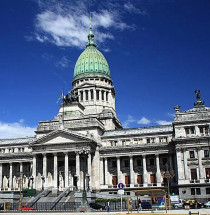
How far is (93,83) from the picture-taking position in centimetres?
10762

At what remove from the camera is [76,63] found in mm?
A: 115625

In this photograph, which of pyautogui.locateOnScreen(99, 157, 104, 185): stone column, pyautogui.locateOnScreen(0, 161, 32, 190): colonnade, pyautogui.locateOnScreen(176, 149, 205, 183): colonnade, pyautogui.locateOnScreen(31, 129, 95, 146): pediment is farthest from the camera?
pyautogui.locateOnScreen(0, 161, 32, 190): colonnade

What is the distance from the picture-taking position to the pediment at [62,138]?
78.8 metres

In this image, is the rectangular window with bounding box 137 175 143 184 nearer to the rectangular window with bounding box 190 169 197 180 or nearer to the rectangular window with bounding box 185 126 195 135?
the rectangular window with bounding box 190 169 197 180

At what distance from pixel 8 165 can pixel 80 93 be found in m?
Result: 32.8

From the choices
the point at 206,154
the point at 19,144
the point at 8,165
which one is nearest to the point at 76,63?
the point at 19,144

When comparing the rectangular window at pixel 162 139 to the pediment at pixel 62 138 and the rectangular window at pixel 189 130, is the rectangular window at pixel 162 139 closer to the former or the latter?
the rectangular window at pixel 189 130

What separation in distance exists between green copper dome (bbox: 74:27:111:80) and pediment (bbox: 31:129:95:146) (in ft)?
110

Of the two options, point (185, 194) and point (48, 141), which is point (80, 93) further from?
point (185, 194)

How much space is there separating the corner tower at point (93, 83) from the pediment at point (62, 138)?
960 inches

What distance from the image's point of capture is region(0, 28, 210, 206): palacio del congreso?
242 feet

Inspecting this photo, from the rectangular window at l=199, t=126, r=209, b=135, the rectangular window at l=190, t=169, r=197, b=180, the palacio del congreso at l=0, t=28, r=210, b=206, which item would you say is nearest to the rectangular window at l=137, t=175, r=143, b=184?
the palacio del congreso at l=0, t=28, r=210, b=206

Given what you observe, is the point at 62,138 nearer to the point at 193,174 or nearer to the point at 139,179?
the point at 139,179

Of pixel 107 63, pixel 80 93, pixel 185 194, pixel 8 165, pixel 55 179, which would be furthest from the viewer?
pixel 107 63
